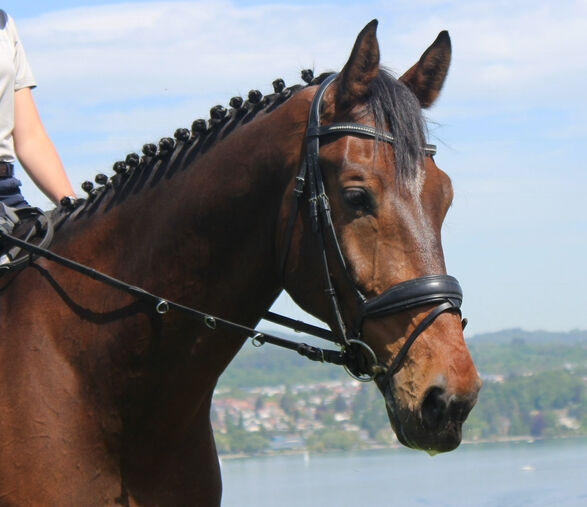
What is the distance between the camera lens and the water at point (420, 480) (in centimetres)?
2052

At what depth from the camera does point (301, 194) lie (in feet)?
14.6

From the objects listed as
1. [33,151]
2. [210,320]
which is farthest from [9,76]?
[210,320]

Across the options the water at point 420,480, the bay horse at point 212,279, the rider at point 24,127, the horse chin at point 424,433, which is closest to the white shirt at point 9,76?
the rider at point 24,127

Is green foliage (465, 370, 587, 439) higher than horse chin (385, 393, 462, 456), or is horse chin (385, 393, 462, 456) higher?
horse chin (385, 393, 462, 456)

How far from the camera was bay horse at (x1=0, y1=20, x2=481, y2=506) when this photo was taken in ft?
13.8

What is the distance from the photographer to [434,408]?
3.95m

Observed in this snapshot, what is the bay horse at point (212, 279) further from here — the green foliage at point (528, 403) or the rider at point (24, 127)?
the green foliage at point (528, 403)

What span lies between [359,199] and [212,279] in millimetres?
859

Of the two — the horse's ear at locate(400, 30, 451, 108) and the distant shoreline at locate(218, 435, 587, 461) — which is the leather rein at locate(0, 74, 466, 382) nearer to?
the horse's ear at locate(400, 30, 451, 108)

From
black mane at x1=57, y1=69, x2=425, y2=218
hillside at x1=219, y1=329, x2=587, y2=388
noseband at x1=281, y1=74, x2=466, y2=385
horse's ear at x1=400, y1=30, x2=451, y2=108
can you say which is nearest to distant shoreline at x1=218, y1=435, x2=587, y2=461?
hillside at x1=219, y1=329, x2=587, y2=388

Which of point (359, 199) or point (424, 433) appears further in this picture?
point (359, 199)

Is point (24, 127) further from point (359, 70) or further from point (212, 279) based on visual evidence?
point (359, 70)

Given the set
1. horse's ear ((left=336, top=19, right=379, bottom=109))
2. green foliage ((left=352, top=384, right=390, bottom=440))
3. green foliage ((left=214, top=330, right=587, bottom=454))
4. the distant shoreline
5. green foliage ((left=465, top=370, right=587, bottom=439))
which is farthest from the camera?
the distant shoreline

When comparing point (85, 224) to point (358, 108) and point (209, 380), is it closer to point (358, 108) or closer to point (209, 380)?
point (209, 380)
